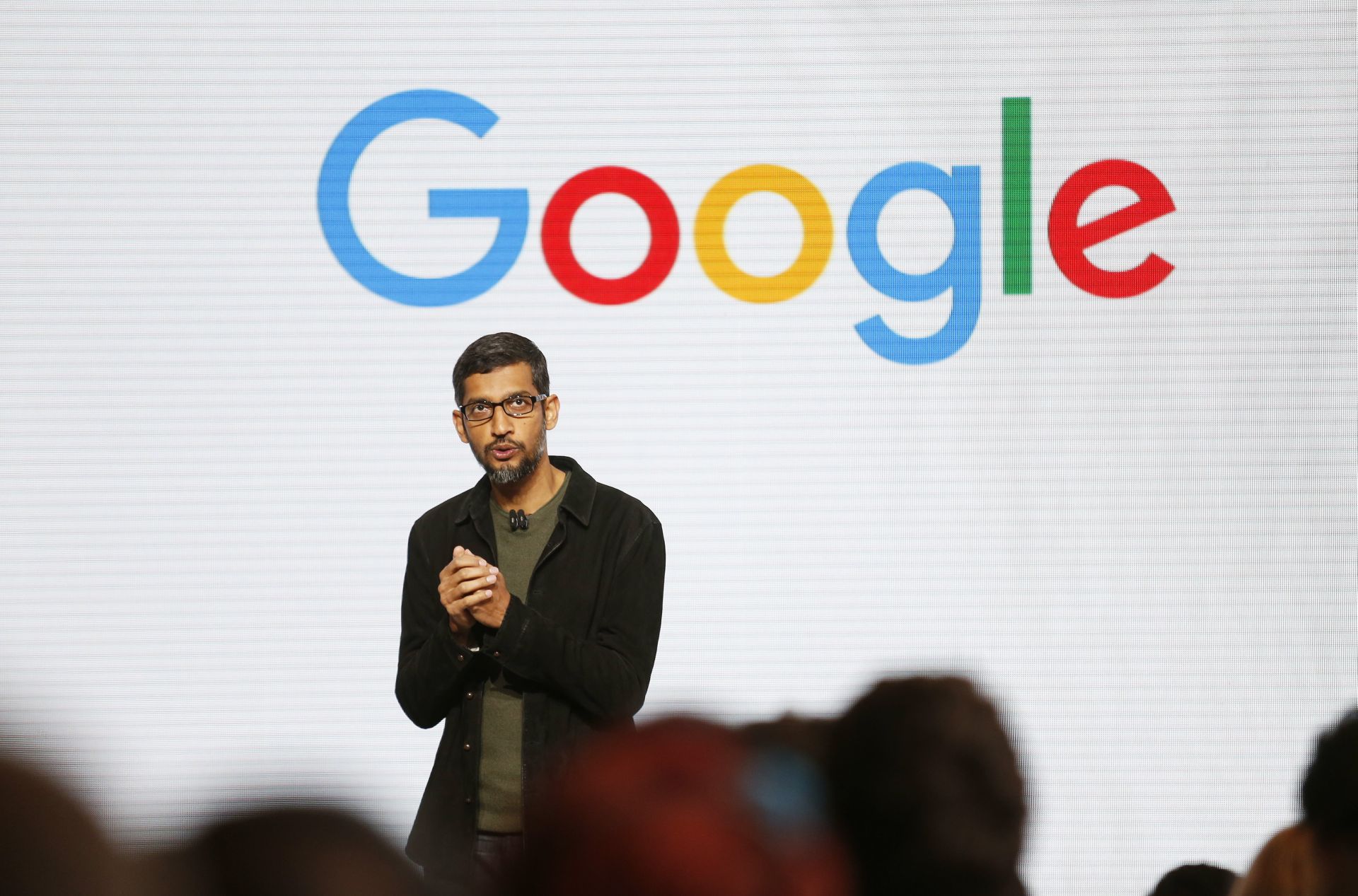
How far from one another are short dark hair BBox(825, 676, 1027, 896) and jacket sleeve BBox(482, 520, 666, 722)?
1101mm

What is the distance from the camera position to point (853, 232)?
3654 mm

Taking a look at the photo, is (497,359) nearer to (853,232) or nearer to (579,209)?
(579,209)

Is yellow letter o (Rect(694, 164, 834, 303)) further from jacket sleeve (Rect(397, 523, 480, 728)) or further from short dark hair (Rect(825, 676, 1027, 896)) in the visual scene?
short dark hair (Rect(825, 676, 1027, 896))

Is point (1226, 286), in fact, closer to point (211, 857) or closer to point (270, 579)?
point (270, 579)

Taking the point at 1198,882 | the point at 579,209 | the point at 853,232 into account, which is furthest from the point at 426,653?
the point at 853,232

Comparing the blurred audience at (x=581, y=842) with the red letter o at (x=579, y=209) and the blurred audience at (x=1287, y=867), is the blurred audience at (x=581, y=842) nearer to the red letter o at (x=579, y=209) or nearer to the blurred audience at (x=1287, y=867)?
the blurred audience at (x=1287, y=867)

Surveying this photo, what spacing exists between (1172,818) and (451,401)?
2167 millimetres

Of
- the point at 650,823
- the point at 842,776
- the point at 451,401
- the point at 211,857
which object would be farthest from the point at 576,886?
the point at 451,401

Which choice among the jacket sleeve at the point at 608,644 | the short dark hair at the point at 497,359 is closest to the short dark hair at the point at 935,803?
the jacket sleeve at the point at 608,644

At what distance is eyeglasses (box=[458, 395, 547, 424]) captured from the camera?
2340mm

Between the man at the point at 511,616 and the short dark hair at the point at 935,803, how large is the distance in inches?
46.3

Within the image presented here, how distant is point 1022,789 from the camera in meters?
1.02

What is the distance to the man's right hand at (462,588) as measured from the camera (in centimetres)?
213

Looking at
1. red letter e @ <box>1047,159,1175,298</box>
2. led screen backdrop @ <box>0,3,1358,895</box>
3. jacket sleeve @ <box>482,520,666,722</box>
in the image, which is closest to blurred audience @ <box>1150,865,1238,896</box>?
jacket sleeve @ <box>482,520,666,722</box>
